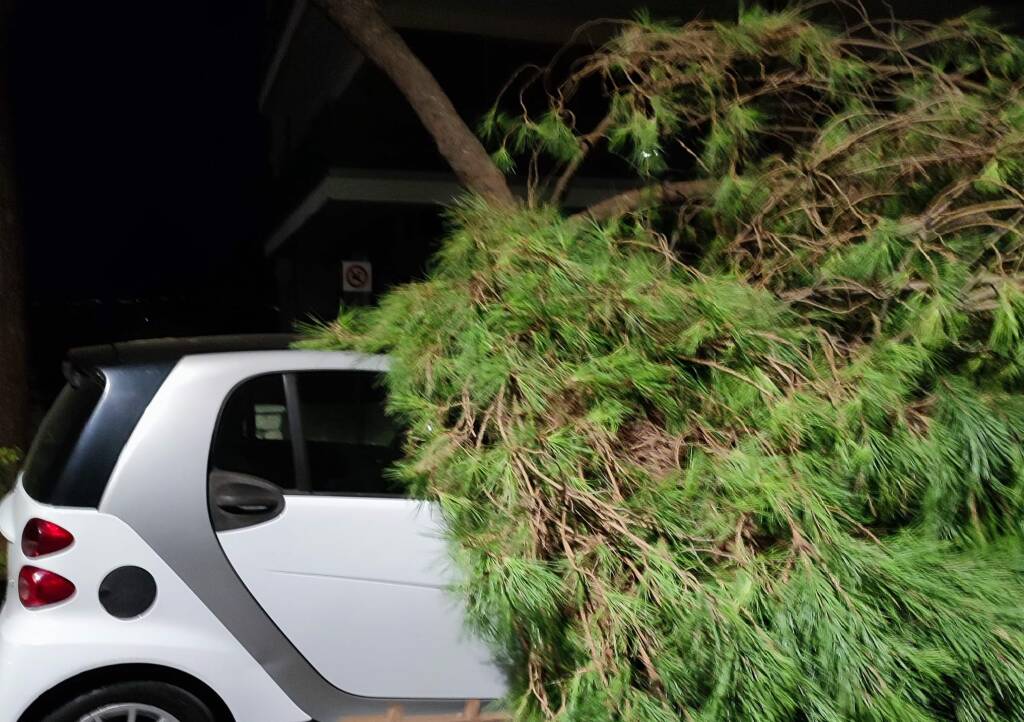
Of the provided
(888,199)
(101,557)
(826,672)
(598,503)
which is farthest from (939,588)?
(101,557)

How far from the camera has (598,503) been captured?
94.3 inches

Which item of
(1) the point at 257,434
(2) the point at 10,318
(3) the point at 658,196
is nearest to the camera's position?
(1) the point at 257,434

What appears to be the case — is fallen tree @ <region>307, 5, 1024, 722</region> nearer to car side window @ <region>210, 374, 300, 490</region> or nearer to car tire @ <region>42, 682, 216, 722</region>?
car side window @ <region>210, 374, 300, 490</region>

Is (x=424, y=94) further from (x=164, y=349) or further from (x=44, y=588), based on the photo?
(x=44, y=588)

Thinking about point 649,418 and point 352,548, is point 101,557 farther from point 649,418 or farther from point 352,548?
point 649,418

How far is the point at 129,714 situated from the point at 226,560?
52cm

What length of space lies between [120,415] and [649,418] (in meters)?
1.57

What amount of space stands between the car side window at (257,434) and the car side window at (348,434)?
6 cm

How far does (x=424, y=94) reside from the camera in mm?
4770

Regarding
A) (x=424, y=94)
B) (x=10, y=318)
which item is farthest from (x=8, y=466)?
(x=424, y=94)

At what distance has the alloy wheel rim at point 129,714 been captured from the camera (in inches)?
105

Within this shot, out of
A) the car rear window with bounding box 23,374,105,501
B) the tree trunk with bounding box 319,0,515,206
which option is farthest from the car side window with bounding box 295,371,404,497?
the tree trunk with bounding box 319,0,515,206

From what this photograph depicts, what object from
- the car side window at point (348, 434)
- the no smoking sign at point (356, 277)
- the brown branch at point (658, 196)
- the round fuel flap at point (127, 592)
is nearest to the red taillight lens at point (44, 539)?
the round fuel flap at point (127, 592)

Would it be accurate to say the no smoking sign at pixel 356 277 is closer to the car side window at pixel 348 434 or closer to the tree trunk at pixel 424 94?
the tree trunk at pixel 424 94
